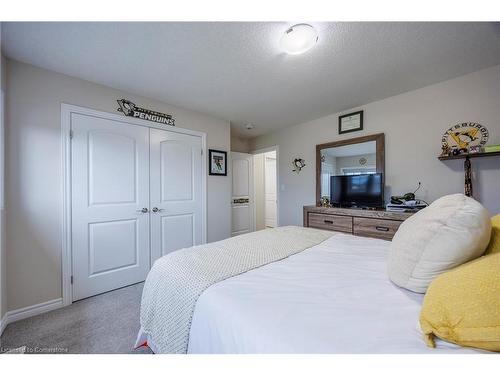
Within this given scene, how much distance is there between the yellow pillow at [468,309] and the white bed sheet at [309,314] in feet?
0.15

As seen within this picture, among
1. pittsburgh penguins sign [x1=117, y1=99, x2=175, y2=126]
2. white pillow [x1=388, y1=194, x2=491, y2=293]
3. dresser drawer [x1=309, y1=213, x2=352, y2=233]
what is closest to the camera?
white pillow [x1=388, y1=194, x2=491, y2=293]

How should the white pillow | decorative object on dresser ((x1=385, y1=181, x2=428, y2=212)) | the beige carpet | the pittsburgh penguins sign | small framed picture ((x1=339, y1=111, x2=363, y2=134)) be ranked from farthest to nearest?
1. small framed picture ((x1=339, y1=111, x2=363, y2=134))
2. the pittsburgh penguins sign
3. decorative object on dresser ((x1=385, y1=181, x2=428, y2=212))
4. the beige carpet
5. the white pillow

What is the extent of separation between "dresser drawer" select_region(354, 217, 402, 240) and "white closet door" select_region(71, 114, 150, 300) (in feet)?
8.57

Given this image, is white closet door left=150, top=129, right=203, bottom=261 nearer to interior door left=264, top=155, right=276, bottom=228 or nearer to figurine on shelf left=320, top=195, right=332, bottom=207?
figurine on shelf left=320, top=195, right=332, bottom=207

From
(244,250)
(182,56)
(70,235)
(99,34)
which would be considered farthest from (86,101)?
(244,250)

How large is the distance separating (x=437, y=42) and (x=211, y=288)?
2382 mm

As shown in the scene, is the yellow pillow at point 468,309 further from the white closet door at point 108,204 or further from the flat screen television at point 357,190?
the white closet door at point 108,204

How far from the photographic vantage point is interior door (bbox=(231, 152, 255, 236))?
4.05 m

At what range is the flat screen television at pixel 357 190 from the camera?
8.43 ft

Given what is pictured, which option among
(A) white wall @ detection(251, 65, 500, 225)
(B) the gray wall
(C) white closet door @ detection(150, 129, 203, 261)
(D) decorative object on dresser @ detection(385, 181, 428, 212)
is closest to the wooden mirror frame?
(A) white wall @ detection(251, 65, 500, 225)

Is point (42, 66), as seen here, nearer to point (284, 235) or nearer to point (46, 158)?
point (46, 158)

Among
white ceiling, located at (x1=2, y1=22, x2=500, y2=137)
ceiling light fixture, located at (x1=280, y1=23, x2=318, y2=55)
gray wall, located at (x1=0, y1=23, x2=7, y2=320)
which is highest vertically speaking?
white ceiling, located at (x1=2, y1=22, x2=500, y2=137)

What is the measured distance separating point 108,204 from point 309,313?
237cm
